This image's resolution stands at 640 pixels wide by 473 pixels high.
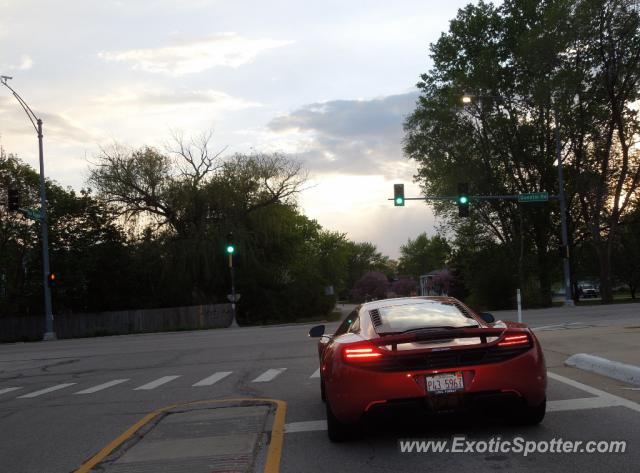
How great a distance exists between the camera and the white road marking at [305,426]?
7.64 meters

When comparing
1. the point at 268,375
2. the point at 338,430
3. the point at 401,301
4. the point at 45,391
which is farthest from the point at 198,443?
the point at 45,391

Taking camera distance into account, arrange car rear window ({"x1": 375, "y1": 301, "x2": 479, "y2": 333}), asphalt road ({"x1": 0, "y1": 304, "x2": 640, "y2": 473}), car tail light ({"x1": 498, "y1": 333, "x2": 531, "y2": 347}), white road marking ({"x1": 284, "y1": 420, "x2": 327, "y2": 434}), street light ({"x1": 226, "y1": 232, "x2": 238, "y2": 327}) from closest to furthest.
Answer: asphalt road ({"x1": 0, "y1": 304, "x2": 640, "y2": 473}) → car tail light ({"x1": 498, "y1": 333, "x2": 531, "y2": 347}) → car rear window ({"x1": 375, "y1": 301, "x2": 479, "y2": 333}) → white road marking ({"x1": 284, "y1": 420, "x2": 327, "y2": 434}) → street light ({"x1": 226, "y1": 232, "x2": 238, "y2": 327})

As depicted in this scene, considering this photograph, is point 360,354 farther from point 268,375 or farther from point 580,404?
point 268,375

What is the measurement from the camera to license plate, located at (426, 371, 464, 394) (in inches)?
243

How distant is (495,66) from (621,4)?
872 centimetres

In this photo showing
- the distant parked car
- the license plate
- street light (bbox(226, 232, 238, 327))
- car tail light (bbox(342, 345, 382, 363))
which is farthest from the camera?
the distant parked car

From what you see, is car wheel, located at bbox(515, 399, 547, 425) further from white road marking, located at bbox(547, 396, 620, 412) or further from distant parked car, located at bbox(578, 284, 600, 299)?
distant parked car, located at bbox(578, 284, 600, 299)

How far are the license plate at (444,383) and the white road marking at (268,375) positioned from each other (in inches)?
264

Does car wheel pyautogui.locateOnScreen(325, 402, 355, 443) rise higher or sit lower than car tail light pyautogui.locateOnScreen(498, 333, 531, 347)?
lower

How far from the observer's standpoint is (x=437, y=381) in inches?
243

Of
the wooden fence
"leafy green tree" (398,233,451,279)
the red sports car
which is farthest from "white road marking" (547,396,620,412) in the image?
"leafy green tree" (398,233,451,279)

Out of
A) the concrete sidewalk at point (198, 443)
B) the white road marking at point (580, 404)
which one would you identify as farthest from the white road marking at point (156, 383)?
the white road marking at point (580, 404)

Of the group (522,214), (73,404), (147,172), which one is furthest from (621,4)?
(73,404)

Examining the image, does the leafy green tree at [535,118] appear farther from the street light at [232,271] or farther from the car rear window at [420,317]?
the car rear window at [420,317]
